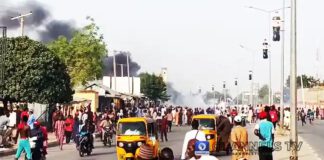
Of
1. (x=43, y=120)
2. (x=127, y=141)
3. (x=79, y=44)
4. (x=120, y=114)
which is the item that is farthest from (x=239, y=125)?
(x=79, y=44)

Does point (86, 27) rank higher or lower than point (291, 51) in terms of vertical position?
higher

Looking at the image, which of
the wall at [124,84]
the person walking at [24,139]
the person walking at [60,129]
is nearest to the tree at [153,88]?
the wall at [124,84]

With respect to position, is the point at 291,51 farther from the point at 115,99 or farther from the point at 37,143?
the point at 115,99

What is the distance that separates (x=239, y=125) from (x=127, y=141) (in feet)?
16.8

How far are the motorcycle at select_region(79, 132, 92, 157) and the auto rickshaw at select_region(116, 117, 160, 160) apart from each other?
4.39m

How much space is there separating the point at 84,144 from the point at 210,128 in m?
4.70

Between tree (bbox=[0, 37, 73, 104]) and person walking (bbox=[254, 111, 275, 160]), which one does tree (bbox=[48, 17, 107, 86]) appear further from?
person walking (bbox=[254, 111, 275, 160])

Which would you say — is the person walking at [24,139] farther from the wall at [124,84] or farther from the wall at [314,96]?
the wall at [314,96]

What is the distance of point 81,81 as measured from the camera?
62.2 metres

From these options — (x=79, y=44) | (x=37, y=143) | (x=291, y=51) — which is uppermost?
(x=79, y=44)

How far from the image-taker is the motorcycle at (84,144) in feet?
78.2

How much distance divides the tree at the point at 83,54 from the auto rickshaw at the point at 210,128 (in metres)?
37.6

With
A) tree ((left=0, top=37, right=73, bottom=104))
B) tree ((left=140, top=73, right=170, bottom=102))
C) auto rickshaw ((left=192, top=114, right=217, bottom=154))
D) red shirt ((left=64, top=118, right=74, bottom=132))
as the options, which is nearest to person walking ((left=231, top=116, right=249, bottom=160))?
auto rickshaw ((left=192, top=114, right=217, bottom=154))

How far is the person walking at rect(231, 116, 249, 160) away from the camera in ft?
49.9
